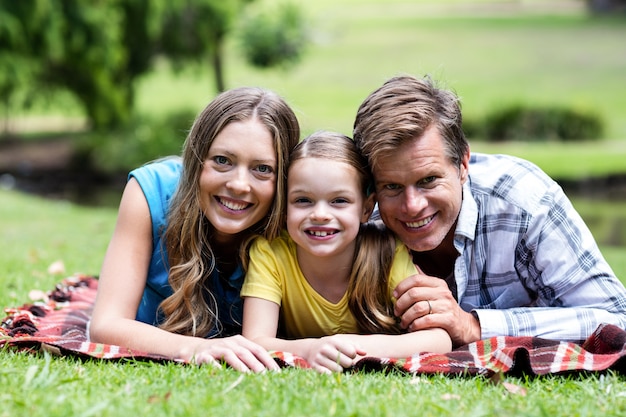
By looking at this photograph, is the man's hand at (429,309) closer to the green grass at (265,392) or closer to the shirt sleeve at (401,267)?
the shirt sleeve at (401,267)

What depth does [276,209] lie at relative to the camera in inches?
138

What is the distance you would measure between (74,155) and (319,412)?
18.4m

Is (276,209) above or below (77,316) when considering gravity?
above

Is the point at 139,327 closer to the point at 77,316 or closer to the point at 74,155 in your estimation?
the point at 77,316

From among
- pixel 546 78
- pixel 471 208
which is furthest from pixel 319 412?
pixel 546 78

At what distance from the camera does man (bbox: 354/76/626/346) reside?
3.34 m

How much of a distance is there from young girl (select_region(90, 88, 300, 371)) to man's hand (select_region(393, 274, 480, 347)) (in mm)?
660

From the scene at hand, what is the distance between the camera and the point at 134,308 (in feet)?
11.3

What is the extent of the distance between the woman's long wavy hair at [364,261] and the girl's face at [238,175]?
0.15 meters

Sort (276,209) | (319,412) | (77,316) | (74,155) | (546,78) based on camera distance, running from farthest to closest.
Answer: (546,78) → (74,155) → (77,316) → (276,209) → (319,412)

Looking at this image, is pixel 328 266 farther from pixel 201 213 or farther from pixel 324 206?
pixel 201 213

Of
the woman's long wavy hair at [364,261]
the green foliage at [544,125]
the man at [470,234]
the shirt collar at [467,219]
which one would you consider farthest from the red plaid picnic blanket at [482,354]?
the green foliage at [544,125]

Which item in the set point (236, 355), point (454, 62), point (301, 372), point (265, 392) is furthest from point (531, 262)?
point (454, 62)

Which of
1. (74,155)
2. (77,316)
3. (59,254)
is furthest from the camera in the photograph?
(74,155)
